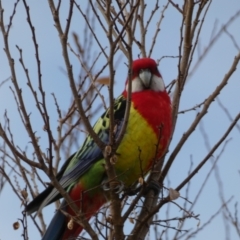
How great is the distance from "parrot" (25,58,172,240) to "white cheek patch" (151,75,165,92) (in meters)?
0.10

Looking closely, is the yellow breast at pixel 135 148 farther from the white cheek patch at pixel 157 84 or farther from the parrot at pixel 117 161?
the white cheek patch at pixel 157 84

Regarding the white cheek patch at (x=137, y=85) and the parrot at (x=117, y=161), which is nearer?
the parrot at (x=117, y=161)

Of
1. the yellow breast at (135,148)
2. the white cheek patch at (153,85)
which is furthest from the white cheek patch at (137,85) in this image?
the yellow breast at (135,148)

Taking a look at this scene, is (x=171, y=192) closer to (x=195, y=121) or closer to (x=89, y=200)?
(x=195, y=121)

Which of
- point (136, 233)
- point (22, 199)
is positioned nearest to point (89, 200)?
point (22, 199)

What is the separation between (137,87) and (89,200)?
0.99 meters

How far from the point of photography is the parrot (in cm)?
393

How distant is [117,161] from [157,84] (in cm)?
90

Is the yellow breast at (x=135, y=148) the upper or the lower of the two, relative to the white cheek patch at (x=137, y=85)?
lower

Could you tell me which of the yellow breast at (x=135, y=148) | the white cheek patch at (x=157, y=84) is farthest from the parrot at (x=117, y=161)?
the white cheek patch at (x=157, y=84)

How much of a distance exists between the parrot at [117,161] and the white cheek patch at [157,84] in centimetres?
10

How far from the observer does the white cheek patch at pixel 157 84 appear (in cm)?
444

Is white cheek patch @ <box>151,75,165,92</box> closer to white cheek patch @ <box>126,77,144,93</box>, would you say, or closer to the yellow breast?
white cheek patch @ <box>126,77,144,93</box>

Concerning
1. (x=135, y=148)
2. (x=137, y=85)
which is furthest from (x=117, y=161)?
(x=137, y=85)
